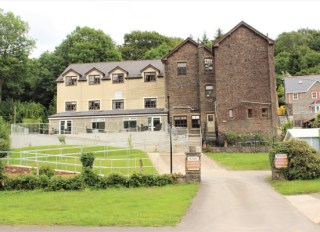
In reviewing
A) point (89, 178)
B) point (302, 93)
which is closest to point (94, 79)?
point (89, 178)

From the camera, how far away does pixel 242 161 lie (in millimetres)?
28625

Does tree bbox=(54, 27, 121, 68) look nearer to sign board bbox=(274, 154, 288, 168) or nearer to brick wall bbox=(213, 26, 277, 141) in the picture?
brick wall bbox=(213, 26, 277, 141)

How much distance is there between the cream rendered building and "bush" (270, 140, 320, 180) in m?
25.0

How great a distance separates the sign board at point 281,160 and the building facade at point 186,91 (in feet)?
64.0

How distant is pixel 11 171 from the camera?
22938mm

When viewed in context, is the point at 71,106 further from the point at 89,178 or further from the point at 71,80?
the point at 89,178

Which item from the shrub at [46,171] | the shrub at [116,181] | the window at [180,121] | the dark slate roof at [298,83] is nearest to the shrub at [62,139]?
the window at [180,121]

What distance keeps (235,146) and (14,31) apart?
44.9 meters

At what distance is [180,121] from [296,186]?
27336 millimetres

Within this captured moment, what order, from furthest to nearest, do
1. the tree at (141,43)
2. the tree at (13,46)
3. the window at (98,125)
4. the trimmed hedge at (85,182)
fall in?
the tree at (141,43) < the tree at (13,46) < the window at (98,125) < the trimmed hedge at (85,182)

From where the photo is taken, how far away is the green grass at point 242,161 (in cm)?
2622

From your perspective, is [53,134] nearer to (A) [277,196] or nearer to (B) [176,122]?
(B) [176,122]

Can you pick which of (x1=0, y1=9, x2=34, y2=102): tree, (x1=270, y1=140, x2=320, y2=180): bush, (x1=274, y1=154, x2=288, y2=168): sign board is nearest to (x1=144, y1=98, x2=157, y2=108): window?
(x1=0, y1=9, x2=34, y2=102): tree

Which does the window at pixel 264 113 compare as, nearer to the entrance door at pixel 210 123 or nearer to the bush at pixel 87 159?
the entrance door at pixel 210 123
